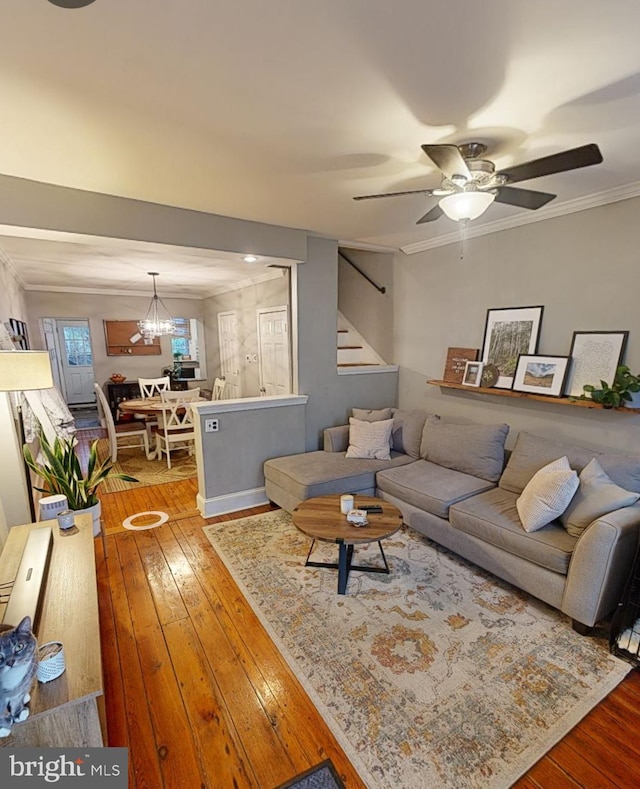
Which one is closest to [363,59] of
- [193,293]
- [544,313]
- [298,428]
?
[544,313]

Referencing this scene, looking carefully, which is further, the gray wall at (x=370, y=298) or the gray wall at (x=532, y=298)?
the gray wall at (x=370, y=298)

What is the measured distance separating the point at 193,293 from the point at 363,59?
656 centimetres

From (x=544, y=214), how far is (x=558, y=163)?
5.51 ft

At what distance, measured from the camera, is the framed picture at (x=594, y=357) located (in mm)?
2732

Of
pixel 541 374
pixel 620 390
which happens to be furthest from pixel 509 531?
pixel 541 374

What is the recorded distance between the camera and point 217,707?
1.72 m

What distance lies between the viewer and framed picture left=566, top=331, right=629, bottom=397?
2.73 m

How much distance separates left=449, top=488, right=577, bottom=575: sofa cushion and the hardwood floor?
0.61 metres

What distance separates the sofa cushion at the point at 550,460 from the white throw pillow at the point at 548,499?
322 mm

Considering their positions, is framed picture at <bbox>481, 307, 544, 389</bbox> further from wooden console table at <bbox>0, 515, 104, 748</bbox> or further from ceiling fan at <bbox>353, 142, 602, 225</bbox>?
wooden console table at <bbox>0, 515, 104, 748</bbox>

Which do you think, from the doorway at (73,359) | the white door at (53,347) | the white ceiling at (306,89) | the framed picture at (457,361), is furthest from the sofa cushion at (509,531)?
the doorway at (73,359)

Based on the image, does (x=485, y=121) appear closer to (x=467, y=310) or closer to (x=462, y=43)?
(x=462, y=43)

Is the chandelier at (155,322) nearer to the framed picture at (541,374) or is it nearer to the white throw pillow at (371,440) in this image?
the white throw pillow at (371,440)

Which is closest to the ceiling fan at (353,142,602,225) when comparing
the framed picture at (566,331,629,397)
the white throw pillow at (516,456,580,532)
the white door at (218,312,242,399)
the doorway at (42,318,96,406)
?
the framed picture at (566,331,629,397)
